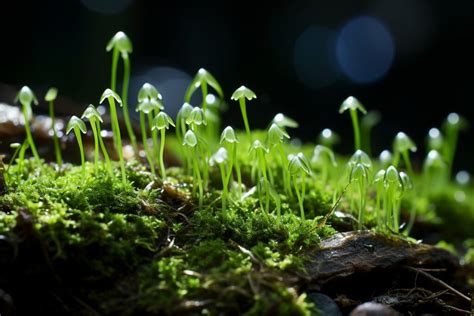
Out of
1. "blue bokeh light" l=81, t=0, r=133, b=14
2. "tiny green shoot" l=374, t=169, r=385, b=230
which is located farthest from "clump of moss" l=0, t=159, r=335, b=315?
"blue bokeh light" l=81, t=0, r=133, b=14

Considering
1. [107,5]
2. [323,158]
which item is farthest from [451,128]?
[107,5]

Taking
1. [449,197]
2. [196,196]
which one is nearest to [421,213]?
[449,197]

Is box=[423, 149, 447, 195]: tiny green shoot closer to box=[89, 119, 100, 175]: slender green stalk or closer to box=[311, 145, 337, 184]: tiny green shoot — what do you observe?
box=[311, 145, 337, 184]: tiny green shoot

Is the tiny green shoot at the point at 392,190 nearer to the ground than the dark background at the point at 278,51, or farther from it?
nearer to the ground

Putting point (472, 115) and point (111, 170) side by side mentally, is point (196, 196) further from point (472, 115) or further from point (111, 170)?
point (472, 115)

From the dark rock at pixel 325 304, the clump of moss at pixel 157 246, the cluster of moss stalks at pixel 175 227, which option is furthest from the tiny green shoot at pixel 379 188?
the dark rock at pixel 325 304

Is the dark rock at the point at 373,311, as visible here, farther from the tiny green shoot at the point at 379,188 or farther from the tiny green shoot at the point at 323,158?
the tiny green shoot at the point at 323,158
